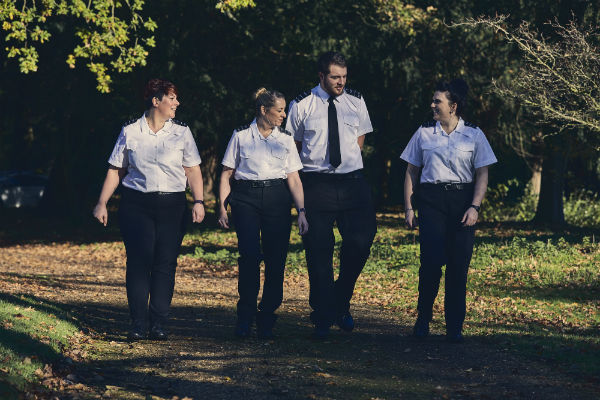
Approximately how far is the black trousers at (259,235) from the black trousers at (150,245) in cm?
54

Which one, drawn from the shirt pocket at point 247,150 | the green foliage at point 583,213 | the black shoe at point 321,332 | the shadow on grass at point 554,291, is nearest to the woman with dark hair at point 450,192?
the black shoe at point 321,332

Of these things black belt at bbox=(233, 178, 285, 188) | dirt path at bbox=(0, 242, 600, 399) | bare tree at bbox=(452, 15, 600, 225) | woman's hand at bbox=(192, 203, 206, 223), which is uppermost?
bare tree at bbox=(452, 15, 600, 225)

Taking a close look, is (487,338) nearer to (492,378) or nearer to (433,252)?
(433,252)

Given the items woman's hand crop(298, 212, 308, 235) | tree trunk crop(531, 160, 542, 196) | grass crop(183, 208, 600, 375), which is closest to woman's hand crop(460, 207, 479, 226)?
grass crop(183, 208, 600, 375)

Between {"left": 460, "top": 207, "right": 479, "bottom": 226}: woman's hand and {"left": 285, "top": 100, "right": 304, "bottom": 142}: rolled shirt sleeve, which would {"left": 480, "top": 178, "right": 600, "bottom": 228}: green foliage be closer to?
{"left": 460, "top": 207, "right": 479, "bottom": 226}: woman's hand

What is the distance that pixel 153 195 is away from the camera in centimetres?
771

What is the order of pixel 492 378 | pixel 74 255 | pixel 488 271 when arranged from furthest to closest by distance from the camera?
1. pixel 74 255
2. pixel 488 271
3. pixel 492 378

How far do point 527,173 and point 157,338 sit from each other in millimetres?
26800

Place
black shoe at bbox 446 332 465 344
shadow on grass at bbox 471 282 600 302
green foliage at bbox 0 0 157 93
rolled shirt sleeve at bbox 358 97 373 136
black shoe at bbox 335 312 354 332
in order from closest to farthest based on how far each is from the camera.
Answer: black shoe at bbox 446 332 465 344, rolled shirt sleeve at bbox 358 97 373 136, black shoe at bbox 335 312 354 332, shadow on grass at bbox 471 282 600 302, green foliage at bbox 0 0 157 93

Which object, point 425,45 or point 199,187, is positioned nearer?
point 199,187

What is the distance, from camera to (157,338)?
7.87m

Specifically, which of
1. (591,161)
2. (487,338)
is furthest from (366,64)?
(487,338)

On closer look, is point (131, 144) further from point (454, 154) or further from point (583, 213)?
point (583, 213)

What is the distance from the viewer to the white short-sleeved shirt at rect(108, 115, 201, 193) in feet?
25.2
